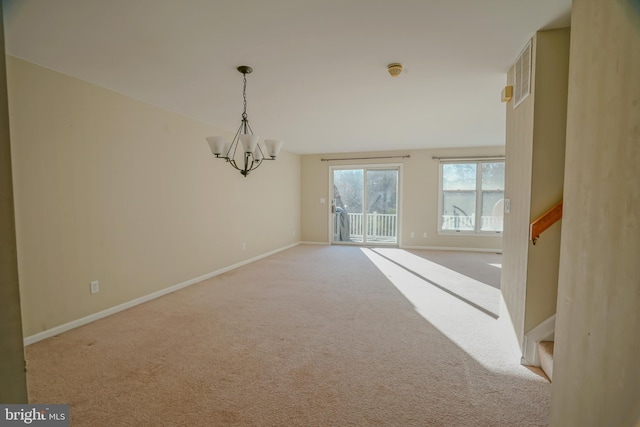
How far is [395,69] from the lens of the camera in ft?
8.02

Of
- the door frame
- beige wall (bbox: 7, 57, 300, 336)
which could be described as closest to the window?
the door frame

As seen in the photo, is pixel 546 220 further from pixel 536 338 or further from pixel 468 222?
pixel 468 222

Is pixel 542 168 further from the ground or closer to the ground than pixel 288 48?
closer to the ground

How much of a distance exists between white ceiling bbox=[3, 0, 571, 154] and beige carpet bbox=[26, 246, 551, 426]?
7.68 feet

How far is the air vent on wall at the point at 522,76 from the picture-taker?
6.77 feet

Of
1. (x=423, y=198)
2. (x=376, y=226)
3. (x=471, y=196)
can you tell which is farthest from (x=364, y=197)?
(x=471, y=196)

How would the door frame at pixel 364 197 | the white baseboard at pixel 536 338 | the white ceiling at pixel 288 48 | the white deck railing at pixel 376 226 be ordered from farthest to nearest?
1. the white deck railing at pixel 376 226
2. the door frame at pixel 364 197
3. the white baseboard at pixel 536 338
4. the white ceiling at pixel 288 48

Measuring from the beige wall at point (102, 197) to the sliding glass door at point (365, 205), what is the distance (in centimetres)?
344

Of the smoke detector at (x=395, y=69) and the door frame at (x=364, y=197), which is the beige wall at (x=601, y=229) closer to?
the smoke detector at (x=395, y=69)

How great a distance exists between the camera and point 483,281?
405 cm

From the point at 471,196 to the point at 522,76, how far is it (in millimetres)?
4685

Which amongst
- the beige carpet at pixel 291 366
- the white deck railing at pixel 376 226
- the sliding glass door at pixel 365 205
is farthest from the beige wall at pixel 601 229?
the white deck railing at pixel 376 226

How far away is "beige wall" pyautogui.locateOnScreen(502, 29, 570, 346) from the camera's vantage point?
6.33ft

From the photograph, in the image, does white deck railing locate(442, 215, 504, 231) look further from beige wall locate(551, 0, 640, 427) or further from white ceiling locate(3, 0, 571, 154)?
beige wall locate(551, 0, 640, 427)
